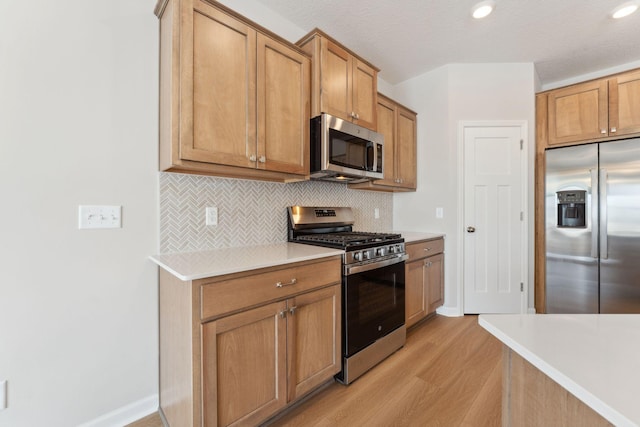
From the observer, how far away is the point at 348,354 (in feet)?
6.02

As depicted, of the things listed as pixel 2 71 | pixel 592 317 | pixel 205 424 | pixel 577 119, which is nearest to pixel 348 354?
pixel 205 424

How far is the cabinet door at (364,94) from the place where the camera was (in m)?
2.30

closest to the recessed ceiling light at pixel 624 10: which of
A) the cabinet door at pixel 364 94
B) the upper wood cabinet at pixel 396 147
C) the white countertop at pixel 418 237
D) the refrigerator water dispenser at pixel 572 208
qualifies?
the refrigerator water dispenser at pixel 572 208

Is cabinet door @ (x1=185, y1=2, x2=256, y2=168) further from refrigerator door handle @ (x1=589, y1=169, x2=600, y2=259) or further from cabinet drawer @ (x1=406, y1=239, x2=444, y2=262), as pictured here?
refrigerator door handle @ (x1=589, y1=169, x2=600, y2=259)

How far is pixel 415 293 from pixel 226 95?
2.25 m

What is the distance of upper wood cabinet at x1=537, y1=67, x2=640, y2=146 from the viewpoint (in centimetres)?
263

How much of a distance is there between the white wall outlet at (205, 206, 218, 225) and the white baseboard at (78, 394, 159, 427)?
1.05m

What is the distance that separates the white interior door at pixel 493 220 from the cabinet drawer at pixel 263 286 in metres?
2.03

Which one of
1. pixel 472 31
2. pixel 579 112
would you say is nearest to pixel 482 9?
pixel 472 31

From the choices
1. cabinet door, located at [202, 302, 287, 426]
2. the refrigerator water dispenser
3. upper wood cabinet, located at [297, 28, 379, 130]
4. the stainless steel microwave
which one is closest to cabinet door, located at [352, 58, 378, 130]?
upper wood cabinet, located at [297, 28, 379, 130]

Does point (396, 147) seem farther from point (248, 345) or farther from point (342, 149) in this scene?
point (248, 345)

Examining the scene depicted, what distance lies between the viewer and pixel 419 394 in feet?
5.81

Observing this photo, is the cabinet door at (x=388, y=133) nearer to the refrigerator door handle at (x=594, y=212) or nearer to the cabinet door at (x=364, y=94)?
the cabinet door at (x=364, y=94)

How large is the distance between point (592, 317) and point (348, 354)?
1336mm
